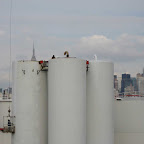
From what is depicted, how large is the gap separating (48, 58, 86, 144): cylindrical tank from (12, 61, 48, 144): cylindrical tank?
1267 millimetres

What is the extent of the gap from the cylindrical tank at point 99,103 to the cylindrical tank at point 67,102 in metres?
1.43

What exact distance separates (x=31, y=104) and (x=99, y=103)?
11.3 feet

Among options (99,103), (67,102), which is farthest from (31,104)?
(99,103)

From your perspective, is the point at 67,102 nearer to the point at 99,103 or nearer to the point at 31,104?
the point at 31,104

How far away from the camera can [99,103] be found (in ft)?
48.5

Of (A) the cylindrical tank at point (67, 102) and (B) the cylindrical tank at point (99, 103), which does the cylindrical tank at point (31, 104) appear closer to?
(A) the cylindrical tank at point (67, 102)

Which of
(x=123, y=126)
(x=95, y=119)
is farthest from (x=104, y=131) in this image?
(x=123, y=126)

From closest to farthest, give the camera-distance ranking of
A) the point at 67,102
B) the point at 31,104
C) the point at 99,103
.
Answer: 1. the point at 67,102
2. the point at 31,104
3. the point at 99,103

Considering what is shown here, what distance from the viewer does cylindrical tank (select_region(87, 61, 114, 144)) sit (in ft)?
48.2

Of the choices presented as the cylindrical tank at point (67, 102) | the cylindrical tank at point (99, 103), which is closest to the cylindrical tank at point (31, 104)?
the cylindrical tank at point (67, 102)

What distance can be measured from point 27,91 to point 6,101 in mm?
7166

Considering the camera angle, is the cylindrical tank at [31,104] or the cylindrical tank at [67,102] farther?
the cylindrical tank at [31,104]

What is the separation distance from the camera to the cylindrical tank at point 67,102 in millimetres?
12930

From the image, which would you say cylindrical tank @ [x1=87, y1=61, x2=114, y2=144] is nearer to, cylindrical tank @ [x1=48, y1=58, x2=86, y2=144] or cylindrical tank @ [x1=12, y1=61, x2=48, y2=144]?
cylindrical tank @ [x1=48, y1=58, x2=86, y2=144]
